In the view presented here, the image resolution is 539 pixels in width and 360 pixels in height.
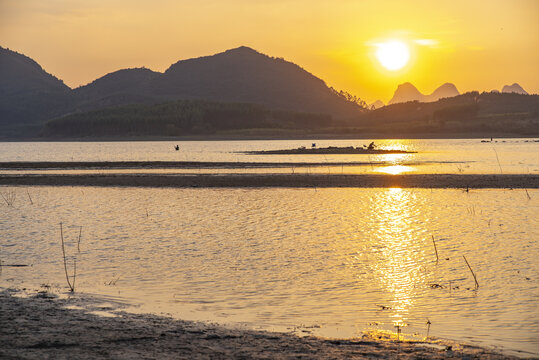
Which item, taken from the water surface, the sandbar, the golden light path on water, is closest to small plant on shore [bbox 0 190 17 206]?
the water surface

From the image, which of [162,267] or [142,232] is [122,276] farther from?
[142,232]

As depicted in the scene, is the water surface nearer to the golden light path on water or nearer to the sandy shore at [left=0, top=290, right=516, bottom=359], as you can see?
the golden light path on water

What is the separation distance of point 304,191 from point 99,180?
17.3 metres

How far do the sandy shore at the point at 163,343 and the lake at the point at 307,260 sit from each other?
0.81 metres

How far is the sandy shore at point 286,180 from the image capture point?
44562 millimetres

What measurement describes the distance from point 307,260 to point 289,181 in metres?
28.5

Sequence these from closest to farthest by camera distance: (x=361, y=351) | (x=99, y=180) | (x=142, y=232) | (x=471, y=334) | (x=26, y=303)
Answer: (x=361, y=351)
(x=471, y=334)
(x=26, y=303)
(x=142, y=232)
(x=99, y=180)

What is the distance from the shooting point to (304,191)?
41.4 meters

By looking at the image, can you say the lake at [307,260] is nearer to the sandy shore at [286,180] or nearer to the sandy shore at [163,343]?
the sandy shore at [163,343]

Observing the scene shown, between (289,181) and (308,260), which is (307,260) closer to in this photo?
(308,260)

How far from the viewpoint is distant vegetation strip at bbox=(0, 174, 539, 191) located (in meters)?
44.4

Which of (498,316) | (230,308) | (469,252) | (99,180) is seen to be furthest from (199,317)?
(99,180)

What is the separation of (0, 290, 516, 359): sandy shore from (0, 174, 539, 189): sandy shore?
1286 inches

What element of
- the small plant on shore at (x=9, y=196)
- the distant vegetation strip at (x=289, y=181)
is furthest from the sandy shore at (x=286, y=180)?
the small plant on shore at (x=9, y=196)
